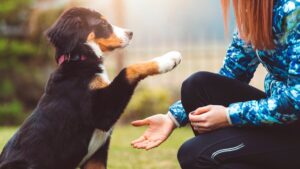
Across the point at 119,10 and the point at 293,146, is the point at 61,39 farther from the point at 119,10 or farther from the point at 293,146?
the point at 119,10

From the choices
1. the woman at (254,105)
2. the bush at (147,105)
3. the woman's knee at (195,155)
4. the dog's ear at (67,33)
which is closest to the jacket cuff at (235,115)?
the woman at (254,105)

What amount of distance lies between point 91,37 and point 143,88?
32.3 ft

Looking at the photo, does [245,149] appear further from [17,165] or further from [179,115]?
[17,165]

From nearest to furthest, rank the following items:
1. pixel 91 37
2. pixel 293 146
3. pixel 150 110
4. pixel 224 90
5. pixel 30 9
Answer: pixel 293 146
pixel 224 90
pixel 91 37
pixel 150 110
pixel 30 9

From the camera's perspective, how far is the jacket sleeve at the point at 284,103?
245 cm

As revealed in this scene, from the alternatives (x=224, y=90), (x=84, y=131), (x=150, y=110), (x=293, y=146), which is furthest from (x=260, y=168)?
(x=150, y=110)

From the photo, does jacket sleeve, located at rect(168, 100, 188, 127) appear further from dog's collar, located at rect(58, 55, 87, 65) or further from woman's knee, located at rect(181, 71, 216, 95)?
dog's collar, located at rect(58, 55, 87, 65)

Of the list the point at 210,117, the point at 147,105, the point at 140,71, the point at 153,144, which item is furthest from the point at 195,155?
the point at 147,105

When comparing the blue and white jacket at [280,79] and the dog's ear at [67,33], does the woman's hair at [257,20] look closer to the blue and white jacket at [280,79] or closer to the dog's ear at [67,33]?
the blue and white jacket at [280,79]

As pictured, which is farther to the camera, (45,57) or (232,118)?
(45,57)

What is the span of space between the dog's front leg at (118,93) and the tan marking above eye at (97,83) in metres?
0.04

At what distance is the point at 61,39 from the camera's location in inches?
134

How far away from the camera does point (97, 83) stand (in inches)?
131

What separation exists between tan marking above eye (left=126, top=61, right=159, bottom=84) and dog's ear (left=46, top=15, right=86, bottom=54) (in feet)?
1.27
